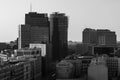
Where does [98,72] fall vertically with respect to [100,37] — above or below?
below

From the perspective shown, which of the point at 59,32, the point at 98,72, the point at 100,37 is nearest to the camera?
the point at 98,72

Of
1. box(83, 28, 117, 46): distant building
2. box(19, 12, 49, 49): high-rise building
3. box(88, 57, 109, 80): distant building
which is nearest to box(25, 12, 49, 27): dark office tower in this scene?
box(19, 12, 49, 49): high-rise building

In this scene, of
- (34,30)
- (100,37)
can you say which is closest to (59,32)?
(34,30)

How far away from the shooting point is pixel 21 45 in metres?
76.1

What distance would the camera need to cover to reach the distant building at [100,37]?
4786 inches

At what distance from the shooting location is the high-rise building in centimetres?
7719

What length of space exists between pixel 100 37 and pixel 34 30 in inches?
2029

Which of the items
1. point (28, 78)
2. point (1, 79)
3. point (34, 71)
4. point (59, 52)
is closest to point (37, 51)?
point (34, 71)

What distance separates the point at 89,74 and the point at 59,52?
47.9m

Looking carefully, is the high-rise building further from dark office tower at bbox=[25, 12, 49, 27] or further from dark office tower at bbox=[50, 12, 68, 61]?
dark office tower at bbox=[50, 12, 68, 61]

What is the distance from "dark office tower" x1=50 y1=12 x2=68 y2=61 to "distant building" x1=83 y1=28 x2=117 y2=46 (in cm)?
2811

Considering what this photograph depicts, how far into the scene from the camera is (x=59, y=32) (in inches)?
3836

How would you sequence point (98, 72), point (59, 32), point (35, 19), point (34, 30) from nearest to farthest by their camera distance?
point (98, 72)
point (34, 30)
point (35, 19)
point (59, 32)

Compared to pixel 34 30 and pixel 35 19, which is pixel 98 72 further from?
pixel 35 19
